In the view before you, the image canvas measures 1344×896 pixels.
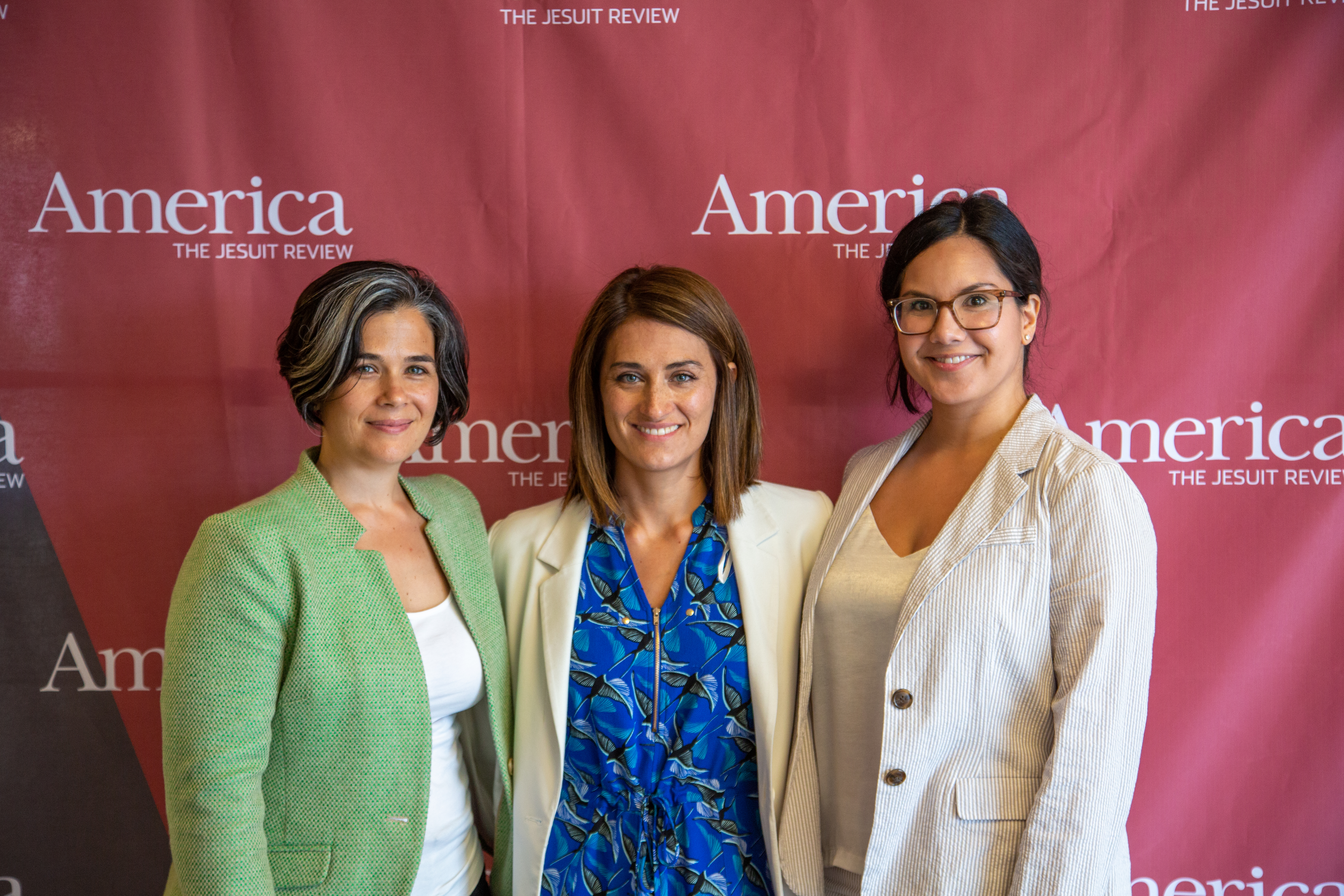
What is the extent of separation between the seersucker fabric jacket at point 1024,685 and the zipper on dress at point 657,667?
0.46 m

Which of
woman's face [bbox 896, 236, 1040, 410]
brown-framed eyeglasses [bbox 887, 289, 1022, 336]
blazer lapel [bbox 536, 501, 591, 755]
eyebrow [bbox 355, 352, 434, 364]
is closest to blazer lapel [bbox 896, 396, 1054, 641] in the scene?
woman's face [bbox 896, 236, 1040, 410]

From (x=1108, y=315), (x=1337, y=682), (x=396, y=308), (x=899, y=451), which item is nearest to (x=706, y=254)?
(x=899, y=451)

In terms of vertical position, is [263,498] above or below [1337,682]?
above

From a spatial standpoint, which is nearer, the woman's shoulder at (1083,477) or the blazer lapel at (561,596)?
the woman's shoulder at (1083,477)

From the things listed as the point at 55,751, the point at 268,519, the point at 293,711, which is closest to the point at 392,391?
the point at 268,519

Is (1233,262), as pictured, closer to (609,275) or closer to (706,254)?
(706,254)

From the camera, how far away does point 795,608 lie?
2002 millimetres

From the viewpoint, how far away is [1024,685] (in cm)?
170

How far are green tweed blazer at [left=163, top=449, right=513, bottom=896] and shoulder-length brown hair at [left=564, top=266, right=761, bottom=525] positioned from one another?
542 millimetres

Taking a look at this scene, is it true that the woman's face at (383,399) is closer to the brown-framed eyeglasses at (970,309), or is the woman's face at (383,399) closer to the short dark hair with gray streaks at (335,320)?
the short dark hair with gray streaks at (335,320)

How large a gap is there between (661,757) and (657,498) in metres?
0.57

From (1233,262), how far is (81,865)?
3.51m

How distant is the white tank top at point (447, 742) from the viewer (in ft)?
5.80

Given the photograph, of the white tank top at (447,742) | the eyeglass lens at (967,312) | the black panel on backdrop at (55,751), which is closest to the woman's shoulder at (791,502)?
the eyeglass lens at (967,312)
